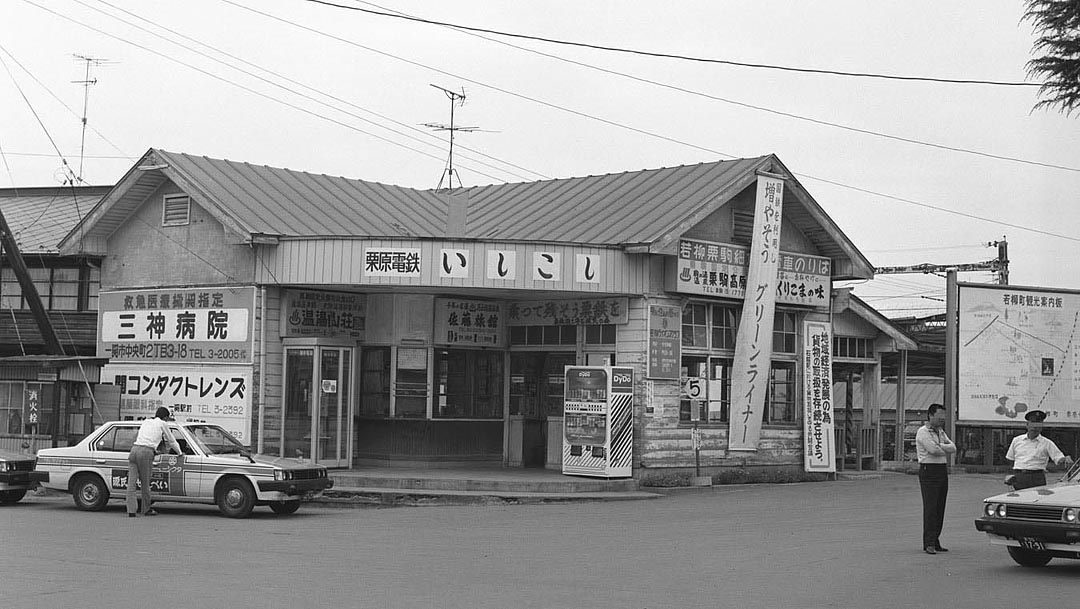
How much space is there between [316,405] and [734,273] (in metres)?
8.84

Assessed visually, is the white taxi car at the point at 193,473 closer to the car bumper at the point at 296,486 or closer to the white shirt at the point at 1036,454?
the car bumper at the point at 296,486

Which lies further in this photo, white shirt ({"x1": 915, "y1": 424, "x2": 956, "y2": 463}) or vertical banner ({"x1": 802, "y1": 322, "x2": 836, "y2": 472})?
vertical banner ({"x1": 802, "y1": 322, "x2": 836, "y2": 472})

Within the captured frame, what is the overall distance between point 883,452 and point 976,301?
18.6ft

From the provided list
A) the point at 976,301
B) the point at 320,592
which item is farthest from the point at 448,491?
the point at 976,301

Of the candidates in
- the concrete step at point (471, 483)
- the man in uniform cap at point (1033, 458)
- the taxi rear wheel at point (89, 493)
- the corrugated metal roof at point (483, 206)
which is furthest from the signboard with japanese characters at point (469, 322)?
the man in uniform cap at point (1033, 458)

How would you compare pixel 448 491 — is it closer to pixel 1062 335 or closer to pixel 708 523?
pixel 708 523

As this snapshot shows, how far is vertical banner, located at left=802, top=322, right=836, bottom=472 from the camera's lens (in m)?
27.7

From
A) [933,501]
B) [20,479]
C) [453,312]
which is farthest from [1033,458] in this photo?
[20,479]

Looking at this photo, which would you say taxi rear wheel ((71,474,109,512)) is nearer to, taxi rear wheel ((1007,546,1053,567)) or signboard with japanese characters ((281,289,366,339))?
signboard with japanese characters ((281,289,366,339))

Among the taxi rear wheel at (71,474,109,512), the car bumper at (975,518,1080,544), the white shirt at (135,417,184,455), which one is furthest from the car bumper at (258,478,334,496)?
the car bumper at (975,518,1080,544)

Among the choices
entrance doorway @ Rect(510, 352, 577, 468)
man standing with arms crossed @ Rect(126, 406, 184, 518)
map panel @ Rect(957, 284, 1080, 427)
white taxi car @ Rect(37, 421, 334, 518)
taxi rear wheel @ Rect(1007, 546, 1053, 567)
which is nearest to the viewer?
taxi rear wheel @ Rect(1007, 546, 1053, 567)

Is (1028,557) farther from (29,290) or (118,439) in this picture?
(29,290)

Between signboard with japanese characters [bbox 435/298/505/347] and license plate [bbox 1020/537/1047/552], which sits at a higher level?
signboard with japanese characters [bbox 435/298/505/347]

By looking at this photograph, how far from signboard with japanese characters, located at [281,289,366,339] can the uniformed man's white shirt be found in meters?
5.71
